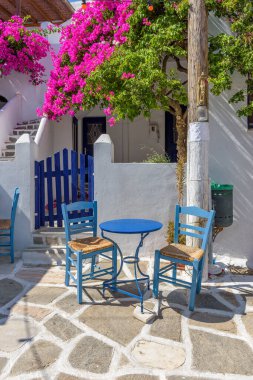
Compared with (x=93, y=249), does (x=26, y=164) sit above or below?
above

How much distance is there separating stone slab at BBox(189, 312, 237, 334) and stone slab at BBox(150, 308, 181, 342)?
19 cm

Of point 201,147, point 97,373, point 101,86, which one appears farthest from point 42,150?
point 97,373

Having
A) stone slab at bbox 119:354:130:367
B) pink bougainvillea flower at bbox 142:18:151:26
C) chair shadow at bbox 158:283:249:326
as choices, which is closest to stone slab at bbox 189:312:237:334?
chair shadow at bbox 158:283:249:326

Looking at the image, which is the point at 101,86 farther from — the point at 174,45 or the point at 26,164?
the point at 26,164

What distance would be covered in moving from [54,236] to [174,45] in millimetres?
4265

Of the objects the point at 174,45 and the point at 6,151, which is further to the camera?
the point at 6,151

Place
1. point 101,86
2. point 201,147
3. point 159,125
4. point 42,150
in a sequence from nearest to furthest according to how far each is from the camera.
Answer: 1. point 201,147
2. point 101,86
3. point 42,150
4. point 159,125

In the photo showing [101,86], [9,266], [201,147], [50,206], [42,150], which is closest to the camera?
[201,147]

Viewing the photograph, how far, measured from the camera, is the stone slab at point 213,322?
395cm

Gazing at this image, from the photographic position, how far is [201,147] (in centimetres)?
527

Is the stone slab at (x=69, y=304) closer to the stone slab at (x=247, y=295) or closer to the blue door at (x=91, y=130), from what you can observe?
the stone slab at (x=247, y=295)

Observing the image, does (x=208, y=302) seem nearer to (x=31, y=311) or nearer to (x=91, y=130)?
(x=31, y=311)

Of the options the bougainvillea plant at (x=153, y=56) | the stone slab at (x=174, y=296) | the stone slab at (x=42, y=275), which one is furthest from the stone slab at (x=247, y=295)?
the stone slab at (x=42, y=275)

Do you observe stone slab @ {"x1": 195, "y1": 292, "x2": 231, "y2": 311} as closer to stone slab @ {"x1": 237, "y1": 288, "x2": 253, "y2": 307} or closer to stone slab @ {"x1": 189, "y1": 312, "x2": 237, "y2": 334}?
stone slab @ {"x1": 189, "y1": 312, "x2": 237, "y2": 334}
